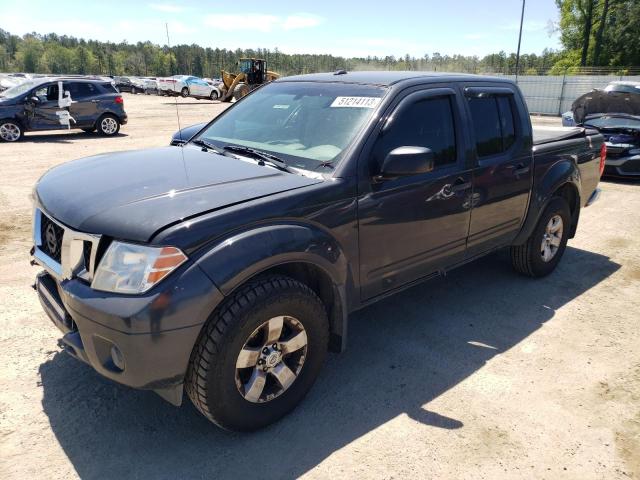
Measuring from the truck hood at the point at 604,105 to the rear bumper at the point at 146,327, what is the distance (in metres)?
10.6

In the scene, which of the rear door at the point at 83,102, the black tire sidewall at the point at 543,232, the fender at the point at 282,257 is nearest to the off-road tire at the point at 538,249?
the black tire sidewall at the point at 543,232

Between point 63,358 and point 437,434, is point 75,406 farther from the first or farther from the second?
point 437,434

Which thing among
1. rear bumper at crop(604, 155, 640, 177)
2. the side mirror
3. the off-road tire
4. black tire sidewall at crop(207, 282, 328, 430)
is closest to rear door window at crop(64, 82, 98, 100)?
rear bumper at crop(604, 155, 640, 177)

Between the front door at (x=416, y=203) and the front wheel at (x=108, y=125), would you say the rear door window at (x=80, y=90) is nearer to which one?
the front wheel at (x=108, y=125)

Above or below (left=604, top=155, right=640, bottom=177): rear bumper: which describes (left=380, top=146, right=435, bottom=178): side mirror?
above

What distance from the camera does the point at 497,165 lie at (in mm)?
4008

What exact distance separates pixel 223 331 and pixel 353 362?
1.37 meters

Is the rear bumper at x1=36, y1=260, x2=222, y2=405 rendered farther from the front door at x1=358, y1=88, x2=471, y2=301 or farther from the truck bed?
the truck bed

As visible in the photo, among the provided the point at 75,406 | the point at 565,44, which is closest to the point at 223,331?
the point at 75,406

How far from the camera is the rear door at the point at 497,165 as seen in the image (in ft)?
12.8

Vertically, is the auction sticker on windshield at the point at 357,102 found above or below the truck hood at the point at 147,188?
above

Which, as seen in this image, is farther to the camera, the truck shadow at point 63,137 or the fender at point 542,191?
the truck shadow at point 63,137

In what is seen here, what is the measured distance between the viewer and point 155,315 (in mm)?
2244

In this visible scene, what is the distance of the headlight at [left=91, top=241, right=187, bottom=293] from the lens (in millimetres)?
2285
